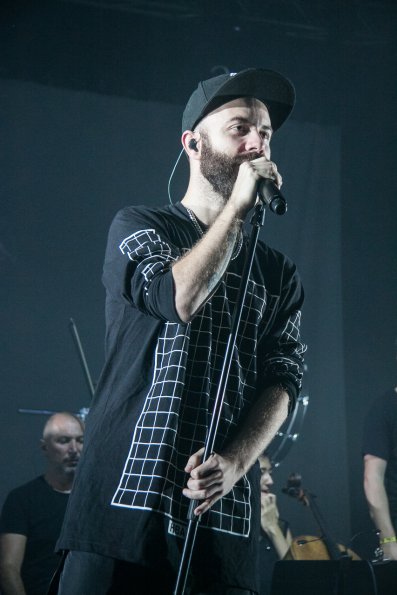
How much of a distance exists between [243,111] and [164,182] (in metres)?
3.50

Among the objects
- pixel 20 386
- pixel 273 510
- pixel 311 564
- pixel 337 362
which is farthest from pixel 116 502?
pixel 337 362

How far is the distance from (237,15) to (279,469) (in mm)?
3122

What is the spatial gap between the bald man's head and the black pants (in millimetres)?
2936

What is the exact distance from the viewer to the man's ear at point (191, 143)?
1.80 m

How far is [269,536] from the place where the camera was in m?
4.27

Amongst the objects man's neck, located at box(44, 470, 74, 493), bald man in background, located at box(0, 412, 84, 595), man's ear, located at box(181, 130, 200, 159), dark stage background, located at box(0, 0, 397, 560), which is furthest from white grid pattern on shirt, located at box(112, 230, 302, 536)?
dark stage background, located at box(0, 0, 397, 560)

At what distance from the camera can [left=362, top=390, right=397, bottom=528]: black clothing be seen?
384 cm

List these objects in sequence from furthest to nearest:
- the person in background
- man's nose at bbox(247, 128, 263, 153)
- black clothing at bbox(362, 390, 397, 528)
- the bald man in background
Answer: the person in background → black clothing at bbox(362, 390, 397, 528) → the bald man in background → man's nose at bbox(247, 128, 263, 153)

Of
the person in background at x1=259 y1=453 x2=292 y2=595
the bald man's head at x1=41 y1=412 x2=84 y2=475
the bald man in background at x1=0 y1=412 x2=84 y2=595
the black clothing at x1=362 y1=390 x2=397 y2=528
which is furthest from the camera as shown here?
the bald man's head at x1=41 y1=412 x2=84 y2=475

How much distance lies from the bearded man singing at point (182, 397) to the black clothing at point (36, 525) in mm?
2614

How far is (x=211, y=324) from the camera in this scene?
1.53 meters

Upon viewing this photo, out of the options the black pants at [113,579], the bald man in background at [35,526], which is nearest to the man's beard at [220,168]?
the black pants at [113,579]

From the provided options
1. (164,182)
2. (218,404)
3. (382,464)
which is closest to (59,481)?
(382,464)

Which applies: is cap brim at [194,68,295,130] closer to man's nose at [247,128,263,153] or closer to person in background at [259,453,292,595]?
man's nose at [247,128,263,153]
